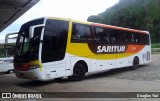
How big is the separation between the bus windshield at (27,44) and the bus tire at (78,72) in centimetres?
272

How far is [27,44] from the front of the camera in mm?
13930

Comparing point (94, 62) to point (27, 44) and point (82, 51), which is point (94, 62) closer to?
point (82, 51)

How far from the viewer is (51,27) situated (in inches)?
563

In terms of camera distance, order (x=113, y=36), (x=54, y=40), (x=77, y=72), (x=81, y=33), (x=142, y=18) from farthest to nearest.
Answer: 1. (x=142, y=18)
2. (x=113, y=36)
3. (x=81, y=33)
4. (x=77, y=72)
5. (x=54, y=40)

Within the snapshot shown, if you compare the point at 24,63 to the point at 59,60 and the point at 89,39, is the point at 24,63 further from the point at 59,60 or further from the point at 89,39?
the point at 89,39

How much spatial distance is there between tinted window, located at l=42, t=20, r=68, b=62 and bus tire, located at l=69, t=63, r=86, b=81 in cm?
131

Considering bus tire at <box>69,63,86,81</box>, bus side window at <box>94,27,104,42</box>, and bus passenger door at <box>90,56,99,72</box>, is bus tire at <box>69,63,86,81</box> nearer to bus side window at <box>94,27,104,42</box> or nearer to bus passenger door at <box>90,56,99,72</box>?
bus passenger door at <box>90,56,99,72</box>

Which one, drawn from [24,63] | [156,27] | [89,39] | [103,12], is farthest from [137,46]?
[103,12]

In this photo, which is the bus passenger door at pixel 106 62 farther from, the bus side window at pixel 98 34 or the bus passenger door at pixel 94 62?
the bus side window at pixel 98 34

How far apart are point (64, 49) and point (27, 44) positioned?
5.93 ft

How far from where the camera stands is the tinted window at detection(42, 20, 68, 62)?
1388cm

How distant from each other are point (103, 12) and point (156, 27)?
28.5m

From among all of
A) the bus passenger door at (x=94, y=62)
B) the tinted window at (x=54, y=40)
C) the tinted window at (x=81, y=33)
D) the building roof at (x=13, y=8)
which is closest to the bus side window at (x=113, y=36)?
the bus passenger door at (x=94, y=62)

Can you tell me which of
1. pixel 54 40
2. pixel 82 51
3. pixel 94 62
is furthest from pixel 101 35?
pixel 54 40
